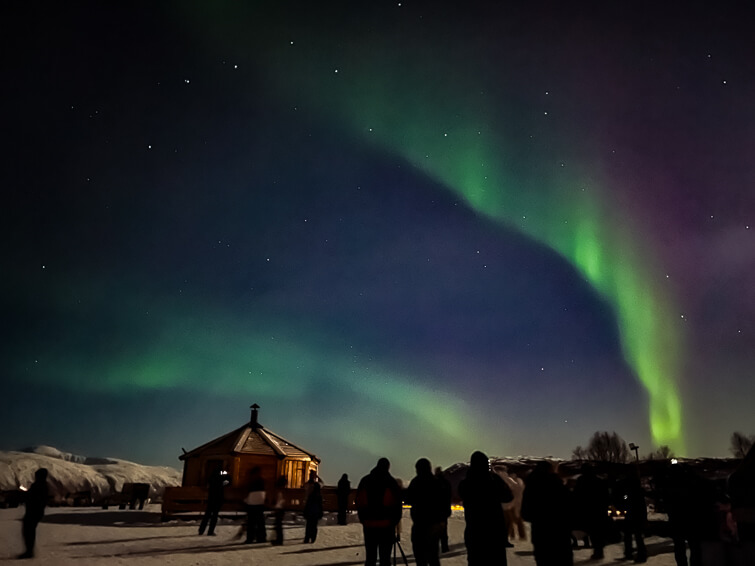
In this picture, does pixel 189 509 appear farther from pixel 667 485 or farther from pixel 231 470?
pixel 667 485

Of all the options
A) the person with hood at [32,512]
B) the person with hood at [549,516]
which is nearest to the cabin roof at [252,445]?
the person with hood at [32,512]

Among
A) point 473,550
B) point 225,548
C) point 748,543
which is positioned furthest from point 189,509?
point 748,543

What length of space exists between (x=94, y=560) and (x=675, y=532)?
→ 33.5 feet

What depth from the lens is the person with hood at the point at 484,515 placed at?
261 inches

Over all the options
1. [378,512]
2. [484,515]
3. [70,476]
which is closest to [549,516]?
[484,515]

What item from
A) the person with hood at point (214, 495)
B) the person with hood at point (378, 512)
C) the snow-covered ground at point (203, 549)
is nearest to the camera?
the person with hood at point (378, 512)

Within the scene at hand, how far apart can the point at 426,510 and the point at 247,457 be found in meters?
24.2

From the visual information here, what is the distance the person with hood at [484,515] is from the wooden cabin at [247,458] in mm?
21952

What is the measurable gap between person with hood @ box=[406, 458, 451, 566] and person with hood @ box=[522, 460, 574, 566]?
1494mm

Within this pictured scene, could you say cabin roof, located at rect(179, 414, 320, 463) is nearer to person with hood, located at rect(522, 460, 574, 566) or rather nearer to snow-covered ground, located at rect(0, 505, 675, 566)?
snow-covered ground, located at rect(0, 505, 675, 566)

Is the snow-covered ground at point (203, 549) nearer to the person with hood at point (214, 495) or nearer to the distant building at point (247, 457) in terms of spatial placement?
the person with hood at point (214, 495)

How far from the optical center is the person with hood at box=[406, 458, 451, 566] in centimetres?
765

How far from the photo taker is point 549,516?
636 centimetres

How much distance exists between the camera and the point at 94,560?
1029 cm
